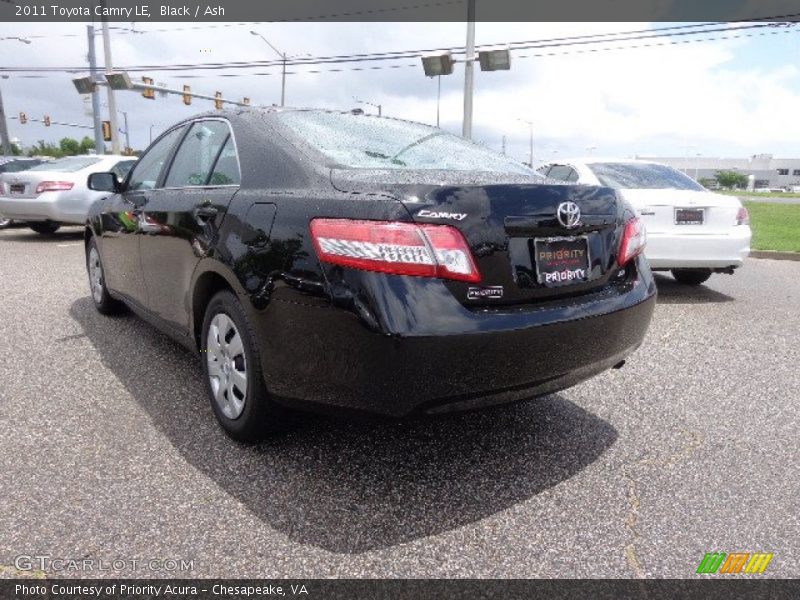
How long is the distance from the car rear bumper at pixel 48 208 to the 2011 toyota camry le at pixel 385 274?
810 cm

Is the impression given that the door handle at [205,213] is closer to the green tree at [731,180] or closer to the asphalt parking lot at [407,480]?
the asphalt parking lot at [407,480]

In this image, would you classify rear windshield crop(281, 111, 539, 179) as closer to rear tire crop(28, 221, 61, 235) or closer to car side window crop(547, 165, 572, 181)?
car side window crop(547, 165, 572, 181)

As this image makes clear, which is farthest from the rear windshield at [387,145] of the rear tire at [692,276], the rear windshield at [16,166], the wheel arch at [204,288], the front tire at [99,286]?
the rear windshield at [16,166]

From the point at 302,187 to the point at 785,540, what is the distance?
221 cm

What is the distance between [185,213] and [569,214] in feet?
6.19

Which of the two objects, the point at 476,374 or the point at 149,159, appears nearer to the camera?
the point at 476,374

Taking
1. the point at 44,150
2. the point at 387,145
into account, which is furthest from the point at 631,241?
the point at 44,150

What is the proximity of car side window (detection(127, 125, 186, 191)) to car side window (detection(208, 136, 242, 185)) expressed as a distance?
0.80 meters

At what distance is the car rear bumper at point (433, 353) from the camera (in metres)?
2.01

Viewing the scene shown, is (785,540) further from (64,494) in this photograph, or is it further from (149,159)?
(149,159)

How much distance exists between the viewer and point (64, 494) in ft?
7.66

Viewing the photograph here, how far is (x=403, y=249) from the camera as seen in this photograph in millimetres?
2016

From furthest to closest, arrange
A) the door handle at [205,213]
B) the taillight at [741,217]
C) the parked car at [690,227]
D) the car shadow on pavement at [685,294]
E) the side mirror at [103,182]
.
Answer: the car shadow on pavement at [685,294] < the taillight at [741,217] < the parked car at [690,227] < the side mirror at [103,182] < the door handle at [205,213]

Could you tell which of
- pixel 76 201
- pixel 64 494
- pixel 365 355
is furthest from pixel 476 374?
pixel 76 201
